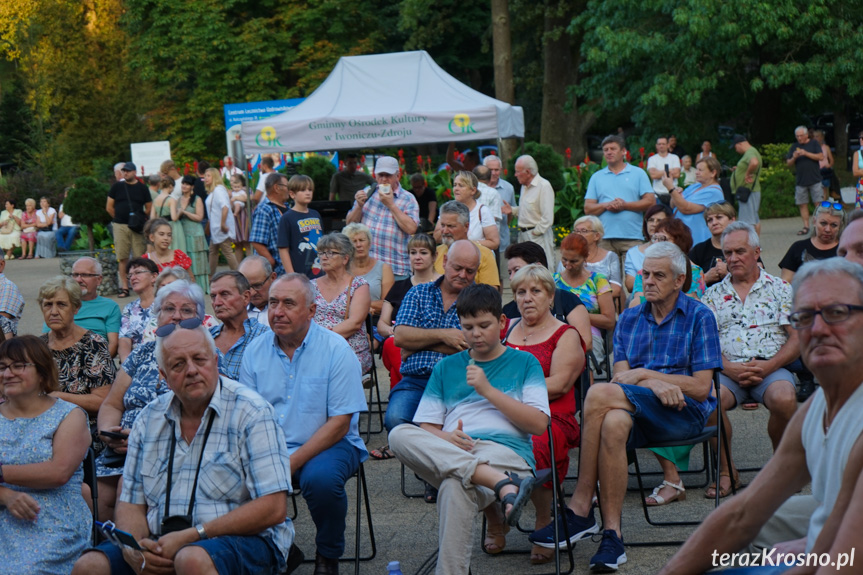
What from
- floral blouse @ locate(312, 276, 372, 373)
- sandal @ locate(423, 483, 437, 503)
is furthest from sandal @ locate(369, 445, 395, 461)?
sandal @ locate(423, 483, 437, 503)

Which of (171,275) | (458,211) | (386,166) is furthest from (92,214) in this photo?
(171,275)

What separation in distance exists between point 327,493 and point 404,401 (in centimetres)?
141

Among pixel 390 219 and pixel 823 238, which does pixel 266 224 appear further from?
pixel 823 238

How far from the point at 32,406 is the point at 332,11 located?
109ft

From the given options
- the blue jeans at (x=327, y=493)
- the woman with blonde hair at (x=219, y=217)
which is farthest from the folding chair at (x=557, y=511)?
the woman with blonde hair at (x=219, y=217)

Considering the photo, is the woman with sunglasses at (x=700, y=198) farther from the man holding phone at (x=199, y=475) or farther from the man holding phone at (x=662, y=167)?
the man holding phone at (x=199, y=475)

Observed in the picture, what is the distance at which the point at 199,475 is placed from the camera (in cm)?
383

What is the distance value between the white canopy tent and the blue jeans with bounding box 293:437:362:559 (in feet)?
29.0

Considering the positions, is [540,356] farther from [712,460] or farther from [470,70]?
[470,70]

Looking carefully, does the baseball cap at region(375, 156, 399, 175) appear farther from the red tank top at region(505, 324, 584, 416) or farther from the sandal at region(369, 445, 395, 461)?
the red tank top at region(505, 324, 584, 416)

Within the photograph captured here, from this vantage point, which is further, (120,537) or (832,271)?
(120,537)

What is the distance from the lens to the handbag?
14773 mm

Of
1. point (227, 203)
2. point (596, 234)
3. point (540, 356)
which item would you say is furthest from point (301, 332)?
point (227, 203)

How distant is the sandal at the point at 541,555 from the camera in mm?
4795
